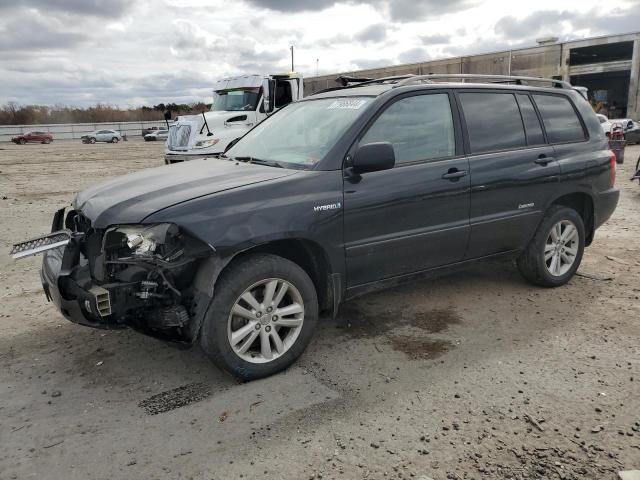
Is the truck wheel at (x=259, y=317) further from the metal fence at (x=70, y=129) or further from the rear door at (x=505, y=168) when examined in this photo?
the metal fence at (x=70, y=129)

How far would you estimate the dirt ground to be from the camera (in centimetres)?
266

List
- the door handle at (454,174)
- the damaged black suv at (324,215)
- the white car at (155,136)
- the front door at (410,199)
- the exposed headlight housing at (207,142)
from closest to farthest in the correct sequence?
1. the damaged black suv at (324,215)
2. the front door at (410,199)
3. the door handle at (454,174)
4. the exposed headlight housing at (207,142)
5. the white car at (155,136)

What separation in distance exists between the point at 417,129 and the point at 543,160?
1419 mm

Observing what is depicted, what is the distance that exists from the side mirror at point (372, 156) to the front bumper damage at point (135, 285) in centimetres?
118

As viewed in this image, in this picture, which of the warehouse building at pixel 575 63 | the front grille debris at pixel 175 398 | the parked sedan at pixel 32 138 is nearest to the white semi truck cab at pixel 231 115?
the front grille debris at pixel 175 398

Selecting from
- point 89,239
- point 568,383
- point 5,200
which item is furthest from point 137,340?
point 5,200

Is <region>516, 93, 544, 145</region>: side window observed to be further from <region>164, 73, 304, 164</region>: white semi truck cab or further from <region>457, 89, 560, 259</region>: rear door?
<region>164, 73, 304, 164</region>: white semi truck cab

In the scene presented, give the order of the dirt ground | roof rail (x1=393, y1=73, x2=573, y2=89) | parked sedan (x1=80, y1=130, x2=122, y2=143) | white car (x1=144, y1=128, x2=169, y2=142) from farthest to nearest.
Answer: white car (x1=144, y1=128, x2=169, y2=142)
parked sedan (x1=80, y1=130, x2=122, y2=143)
roof rail (x1=393, y1=73, x2=573, y2=89)
the dirt ground

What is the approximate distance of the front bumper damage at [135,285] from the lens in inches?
121

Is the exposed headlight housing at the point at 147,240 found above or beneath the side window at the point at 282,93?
beneath

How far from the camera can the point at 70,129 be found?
196 feet

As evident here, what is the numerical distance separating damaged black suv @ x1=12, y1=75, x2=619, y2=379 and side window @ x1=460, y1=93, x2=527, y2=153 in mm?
14

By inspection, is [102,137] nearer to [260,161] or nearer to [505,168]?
[260,161]

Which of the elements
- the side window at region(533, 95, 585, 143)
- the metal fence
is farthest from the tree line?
the side window at region(533, 95, 585, 143)
